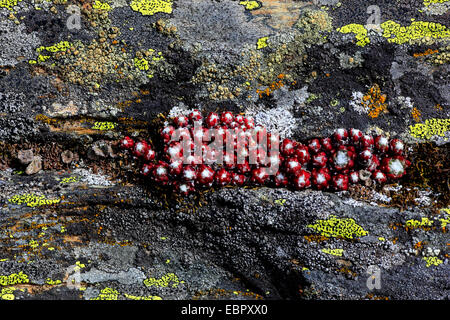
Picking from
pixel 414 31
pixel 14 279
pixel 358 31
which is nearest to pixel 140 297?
pixel 14 279

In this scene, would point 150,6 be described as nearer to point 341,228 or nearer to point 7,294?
point 341,228

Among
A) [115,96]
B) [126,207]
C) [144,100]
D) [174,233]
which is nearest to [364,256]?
[174,233]

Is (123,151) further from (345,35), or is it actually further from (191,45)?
(345,35)

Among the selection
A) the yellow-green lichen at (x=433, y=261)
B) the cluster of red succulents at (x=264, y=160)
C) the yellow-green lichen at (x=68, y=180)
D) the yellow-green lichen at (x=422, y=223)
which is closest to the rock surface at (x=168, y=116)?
the yellow-green lichen at (x=68, y=180)

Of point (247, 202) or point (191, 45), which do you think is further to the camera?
point (191, 45)

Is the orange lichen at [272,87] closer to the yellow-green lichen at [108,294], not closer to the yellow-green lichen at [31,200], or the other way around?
the yellow-green lichen at [31,200]
